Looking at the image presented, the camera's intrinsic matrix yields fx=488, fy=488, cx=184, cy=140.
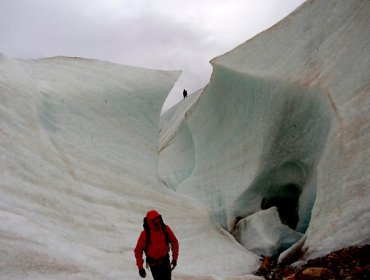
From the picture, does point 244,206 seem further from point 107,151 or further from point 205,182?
point 107,151

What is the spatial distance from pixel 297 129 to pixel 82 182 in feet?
14.5

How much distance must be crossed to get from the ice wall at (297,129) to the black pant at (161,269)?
2.93 m

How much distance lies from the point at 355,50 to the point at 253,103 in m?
3.11

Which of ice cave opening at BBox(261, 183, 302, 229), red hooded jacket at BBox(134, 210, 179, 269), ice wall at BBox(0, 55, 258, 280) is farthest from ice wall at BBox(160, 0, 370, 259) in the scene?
red hooded jacket at BBox(134, 210, 179, 269)

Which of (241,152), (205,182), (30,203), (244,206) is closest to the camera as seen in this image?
(30,203)

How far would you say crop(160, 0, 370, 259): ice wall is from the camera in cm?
707

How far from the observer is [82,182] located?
7742 millimetres

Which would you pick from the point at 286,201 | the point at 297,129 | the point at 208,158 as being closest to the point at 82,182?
the point at 297,129

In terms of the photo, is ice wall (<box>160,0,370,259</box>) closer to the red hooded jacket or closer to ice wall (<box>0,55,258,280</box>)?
ice wall (<box>0,55,258,280</box>)

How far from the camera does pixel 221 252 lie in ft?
26.4

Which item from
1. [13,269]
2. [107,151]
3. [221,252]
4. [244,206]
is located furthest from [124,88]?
[13,269]

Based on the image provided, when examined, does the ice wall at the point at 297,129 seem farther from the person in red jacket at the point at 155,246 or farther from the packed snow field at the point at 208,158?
the person in red jacket at the point at 155,246

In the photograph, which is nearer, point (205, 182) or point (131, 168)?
point (131, 168)

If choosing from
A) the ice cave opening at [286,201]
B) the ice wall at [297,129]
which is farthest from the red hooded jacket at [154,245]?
the ice cave opening at [286,201]
